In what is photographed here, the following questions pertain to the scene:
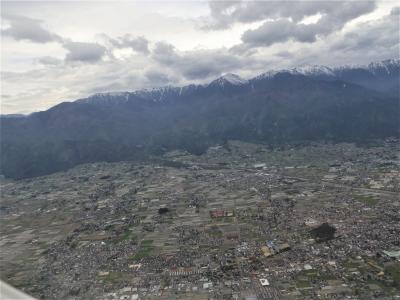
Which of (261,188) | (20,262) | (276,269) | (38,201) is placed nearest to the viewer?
(276,269)

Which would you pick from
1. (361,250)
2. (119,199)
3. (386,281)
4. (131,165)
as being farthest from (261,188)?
(131,165)

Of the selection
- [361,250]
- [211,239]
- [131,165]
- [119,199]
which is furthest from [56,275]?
[131,165]

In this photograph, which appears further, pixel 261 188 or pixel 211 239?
pixel 261 188

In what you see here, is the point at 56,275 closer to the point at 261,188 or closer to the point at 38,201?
the point at 261,188

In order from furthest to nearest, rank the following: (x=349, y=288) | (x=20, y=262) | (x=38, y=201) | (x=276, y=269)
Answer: (x=38, y=201)
(x=20, y=262)
(x=276, y=269)
(x=349, y=288)

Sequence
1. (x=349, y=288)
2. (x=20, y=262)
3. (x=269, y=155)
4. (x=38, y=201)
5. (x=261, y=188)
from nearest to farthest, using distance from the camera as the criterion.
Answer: (x=349, y=288) < (x=20, y=262) < (x=261, y=188) < (x=38, y=201) < (x=269, y=155)

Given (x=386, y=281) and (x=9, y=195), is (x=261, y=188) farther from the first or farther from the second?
(x=9, y=195)
